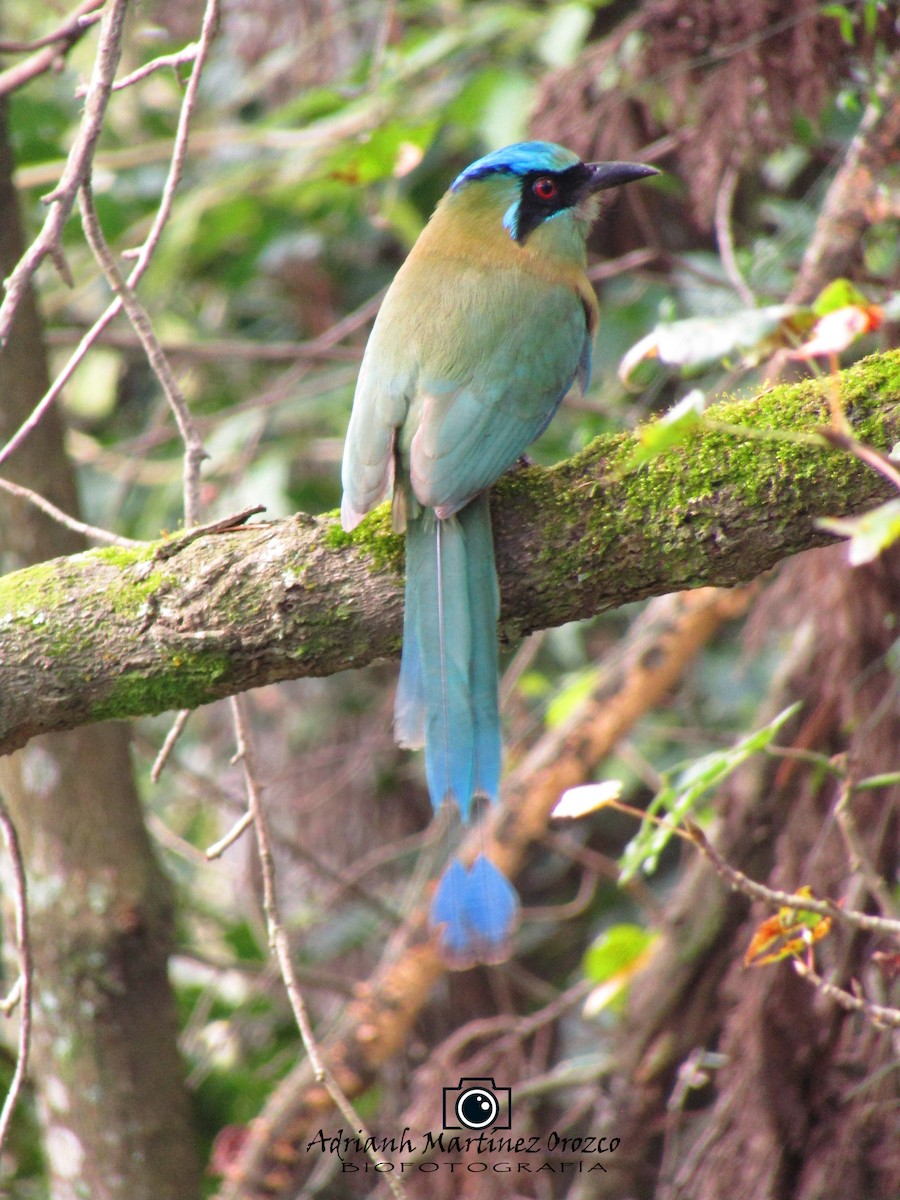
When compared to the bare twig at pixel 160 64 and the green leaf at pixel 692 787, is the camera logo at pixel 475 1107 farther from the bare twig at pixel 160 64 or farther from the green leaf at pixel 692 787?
the bare twig at pixel 160 64

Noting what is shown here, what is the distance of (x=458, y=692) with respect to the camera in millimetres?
1748

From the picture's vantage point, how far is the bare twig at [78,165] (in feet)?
5.34

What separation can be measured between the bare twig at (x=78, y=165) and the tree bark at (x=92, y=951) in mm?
806

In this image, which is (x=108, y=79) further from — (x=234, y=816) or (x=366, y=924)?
(x=234, y=816)

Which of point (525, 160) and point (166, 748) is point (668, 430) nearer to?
point (166, 748)

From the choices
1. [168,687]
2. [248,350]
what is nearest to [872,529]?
[168,687]

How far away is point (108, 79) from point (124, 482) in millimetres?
1980

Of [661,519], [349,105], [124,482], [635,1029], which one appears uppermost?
[349,105]

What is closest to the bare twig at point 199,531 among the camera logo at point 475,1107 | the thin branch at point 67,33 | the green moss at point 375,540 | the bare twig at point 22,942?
the green moss at point 375,540

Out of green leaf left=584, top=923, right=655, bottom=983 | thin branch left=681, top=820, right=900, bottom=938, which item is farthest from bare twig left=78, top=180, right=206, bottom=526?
green leaf left=584, top=923, right=655, bottom=983

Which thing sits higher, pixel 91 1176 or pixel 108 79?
pixel 108 79

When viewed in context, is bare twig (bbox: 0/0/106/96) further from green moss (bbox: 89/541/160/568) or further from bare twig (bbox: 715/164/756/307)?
bare twig (bbox: 715/164/756/307)

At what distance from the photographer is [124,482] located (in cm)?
363

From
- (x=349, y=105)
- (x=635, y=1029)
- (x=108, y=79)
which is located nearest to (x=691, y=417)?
(x=108, y=79)
